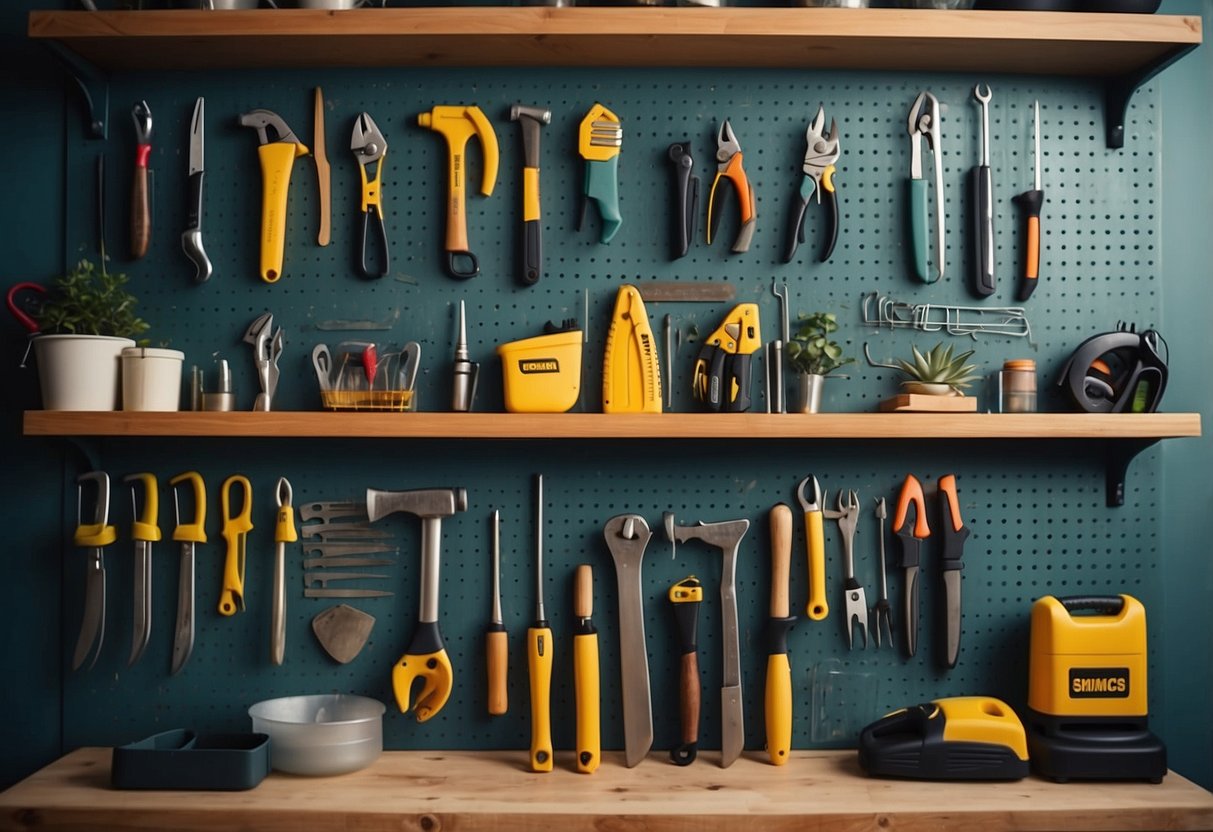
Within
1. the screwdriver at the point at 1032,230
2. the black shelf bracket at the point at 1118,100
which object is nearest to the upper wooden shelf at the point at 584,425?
the screwdriver at the point at 1032,230

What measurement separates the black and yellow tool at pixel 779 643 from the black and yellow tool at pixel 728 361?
252mm

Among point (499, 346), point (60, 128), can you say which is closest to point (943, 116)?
point (499, 346)

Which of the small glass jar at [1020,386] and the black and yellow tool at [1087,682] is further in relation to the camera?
the small glass jar at [1020,386]

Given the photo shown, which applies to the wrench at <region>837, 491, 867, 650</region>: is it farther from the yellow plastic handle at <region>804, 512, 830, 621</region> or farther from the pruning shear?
the pruning shear

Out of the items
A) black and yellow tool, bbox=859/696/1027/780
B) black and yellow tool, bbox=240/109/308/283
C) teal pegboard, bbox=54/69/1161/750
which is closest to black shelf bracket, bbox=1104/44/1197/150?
teal pegboard, bbox=54/69/1161/750

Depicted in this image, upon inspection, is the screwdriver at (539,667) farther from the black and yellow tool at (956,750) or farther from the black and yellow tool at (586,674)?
the black and yellow tool at (956,750)

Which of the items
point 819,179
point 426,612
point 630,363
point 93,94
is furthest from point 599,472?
point 93,94

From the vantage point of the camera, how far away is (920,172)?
7.09 ft

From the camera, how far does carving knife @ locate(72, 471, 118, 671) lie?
2.08m

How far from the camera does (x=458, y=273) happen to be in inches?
85.1

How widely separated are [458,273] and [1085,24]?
1288 mm

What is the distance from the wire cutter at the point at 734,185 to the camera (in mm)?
2145

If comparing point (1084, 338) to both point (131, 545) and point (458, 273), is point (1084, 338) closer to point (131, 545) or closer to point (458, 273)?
point (458, 273)

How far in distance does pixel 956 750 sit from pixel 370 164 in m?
1.62
